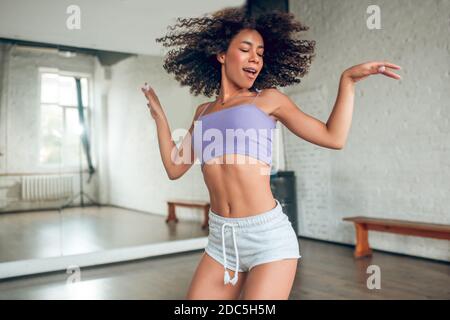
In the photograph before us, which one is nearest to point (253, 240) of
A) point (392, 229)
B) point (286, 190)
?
point (392, 229)

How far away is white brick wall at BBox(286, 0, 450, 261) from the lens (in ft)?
13.0

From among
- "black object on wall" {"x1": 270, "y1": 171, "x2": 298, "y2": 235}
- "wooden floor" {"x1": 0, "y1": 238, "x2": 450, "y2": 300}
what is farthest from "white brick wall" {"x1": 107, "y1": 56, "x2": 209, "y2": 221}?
"black object on wall" {"x1": 270, "y1": 171, "x2": 298, "y2": 235}

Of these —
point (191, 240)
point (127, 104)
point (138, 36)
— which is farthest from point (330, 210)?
point (138, 36)

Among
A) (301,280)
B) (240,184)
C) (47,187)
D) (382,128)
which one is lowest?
(301,280)

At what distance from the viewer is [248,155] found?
46.3 inches

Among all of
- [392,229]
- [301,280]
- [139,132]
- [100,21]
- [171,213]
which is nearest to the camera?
[301,280]

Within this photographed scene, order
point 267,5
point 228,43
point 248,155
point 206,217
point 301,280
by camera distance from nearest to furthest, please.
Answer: point 248,155
point 228,43
point 301,280
point 206,217
point 267,5

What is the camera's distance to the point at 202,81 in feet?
5.12

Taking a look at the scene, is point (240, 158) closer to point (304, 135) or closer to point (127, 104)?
point (304, 135)

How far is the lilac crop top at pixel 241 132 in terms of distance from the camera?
1.16 meters

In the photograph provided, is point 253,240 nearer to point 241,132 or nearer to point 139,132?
point 241,132

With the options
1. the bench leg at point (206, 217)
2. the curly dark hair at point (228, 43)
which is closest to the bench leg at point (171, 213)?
the bench leg at point (206, 217)

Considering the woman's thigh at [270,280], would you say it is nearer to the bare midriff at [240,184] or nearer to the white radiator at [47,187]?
the bare midriff at [240,184]

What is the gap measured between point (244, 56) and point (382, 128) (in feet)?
11.8
